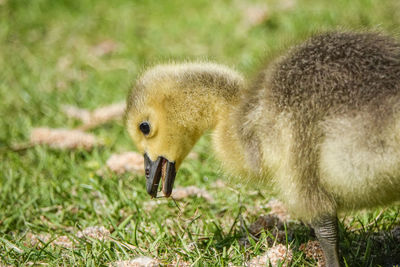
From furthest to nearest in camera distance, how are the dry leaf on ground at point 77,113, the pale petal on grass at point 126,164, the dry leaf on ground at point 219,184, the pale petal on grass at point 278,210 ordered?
→ the dry leaf on ground at point 77,113 < the pale petal on grass at point 126,164 < the dry leaf on ground at point 219,184 < the pale petal on grass at point 278,210

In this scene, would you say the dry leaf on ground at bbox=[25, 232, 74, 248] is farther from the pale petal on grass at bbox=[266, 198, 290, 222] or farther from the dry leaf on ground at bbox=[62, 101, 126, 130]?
the dry leaf on ground at bbox=[62, 101, 126, 130]

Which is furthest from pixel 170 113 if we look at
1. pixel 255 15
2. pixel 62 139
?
pixel 255 15

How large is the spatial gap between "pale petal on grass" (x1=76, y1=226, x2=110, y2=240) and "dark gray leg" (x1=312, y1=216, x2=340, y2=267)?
93 centimetres

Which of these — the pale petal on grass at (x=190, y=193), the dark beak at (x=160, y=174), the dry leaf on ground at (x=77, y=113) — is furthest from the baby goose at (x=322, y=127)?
the dry leaf on ground at (x=77, y=113)

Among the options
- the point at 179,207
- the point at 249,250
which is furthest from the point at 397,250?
the point at 179,207

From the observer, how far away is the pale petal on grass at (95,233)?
8.31ft

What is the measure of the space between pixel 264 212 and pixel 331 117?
0.99 m

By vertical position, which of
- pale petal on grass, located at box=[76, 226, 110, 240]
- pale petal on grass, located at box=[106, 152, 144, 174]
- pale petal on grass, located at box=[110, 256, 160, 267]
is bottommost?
pale petal on grass, located at box=[110, 256, 160, 267]

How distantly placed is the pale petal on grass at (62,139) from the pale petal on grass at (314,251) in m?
1.74

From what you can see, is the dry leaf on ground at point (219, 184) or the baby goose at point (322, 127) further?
the dry leaf on ground at point (219, 184)

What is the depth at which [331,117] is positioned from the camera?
74.9 inches

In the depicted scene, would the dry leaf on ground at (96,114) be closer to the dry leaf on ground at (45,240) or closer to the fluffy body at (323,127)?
the dry leaf on ground at (45,240)

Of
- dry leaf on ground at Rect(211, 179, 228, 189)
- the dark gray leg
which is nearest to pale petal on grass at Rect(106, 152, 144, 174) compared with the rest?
dry leaf on ground at Rect(211, 179, 228, 189)

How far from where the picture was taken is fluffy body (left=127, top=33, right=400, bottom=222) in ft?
6.02
